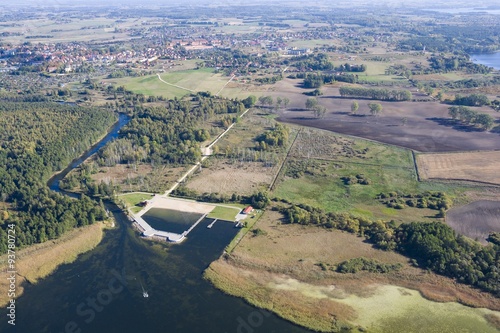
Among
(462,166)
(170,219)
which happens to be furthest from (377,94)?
(170,219)

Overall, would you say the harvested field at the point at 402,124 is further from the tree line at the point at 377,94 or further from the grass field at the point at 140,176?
the grass field at the point at 140,176

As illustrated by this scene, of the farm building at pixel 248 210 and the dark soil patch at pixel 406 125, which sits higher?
the dark soil patch at pixel 406 125

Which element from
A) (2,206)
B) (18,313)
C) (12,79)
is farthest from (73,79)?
(18,313)

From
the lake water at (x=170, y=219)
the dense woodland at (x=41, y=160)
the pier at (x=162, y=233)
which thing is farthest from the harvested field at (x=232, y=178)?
the dense woodland at (x=41, y=160)

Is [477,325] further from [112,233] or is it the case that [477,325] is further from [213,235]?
[112,233]

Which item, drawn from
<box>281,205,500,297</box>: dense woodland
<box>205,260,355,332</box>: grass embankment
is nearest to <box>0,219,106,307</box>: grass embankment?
<box>205,260,355,332</box>: grass embankment

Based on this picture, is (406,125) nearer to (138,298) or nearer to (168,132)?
(168,132)

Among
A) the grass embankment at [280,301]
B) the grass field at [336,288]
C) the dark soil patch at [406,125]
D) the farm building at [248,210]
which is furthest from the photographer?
the dark soil patch at [406,125]
